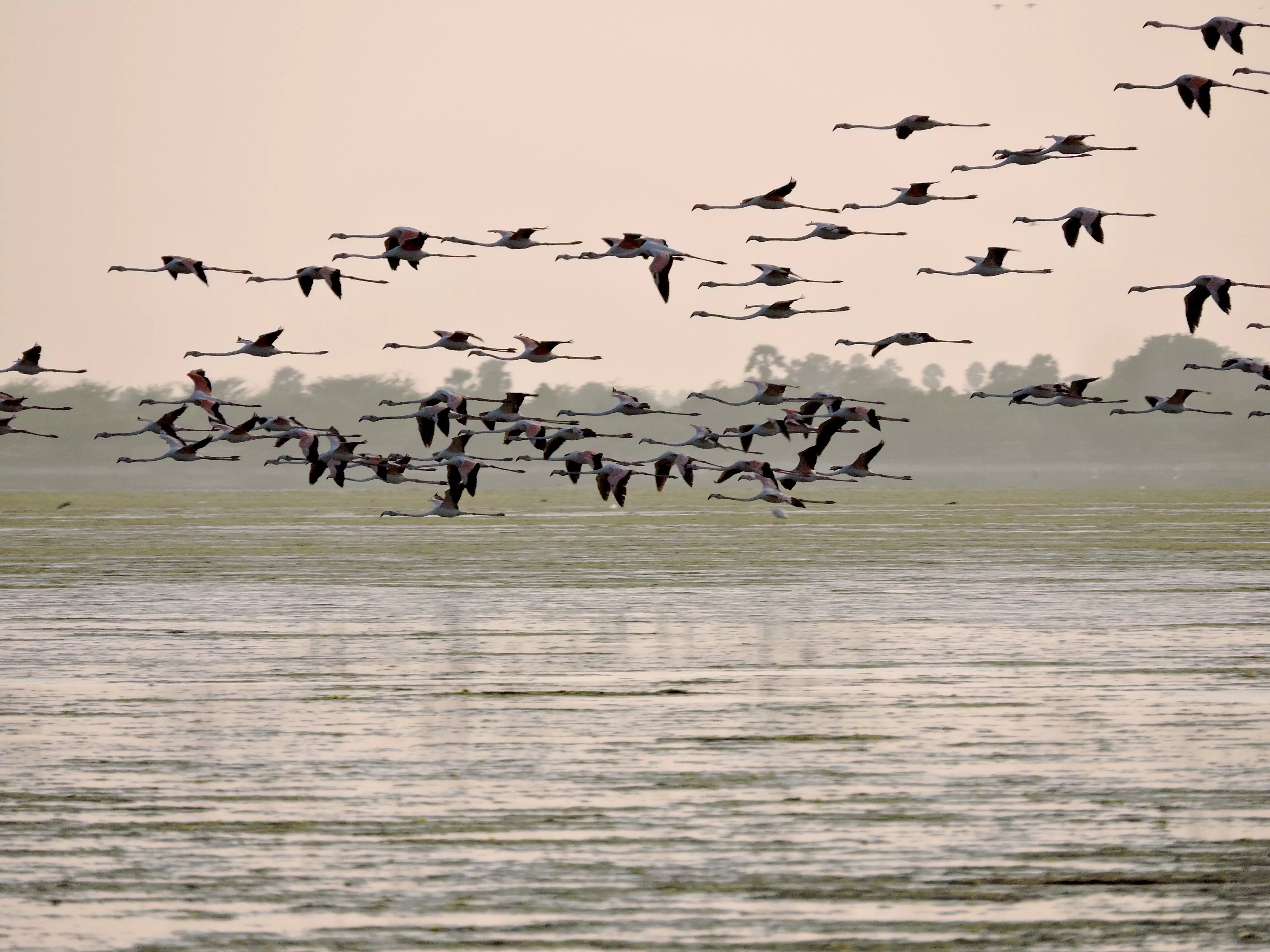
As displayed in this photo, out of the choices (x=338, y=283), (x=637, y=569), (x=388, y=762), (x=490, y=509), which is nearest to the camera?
(x=388, y=762)

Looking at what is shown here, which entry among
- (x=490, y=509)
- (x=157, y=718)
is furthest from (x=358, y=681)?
(x=490, y=509)

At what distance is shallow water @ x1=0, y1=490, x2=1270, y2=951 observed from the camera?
12.2 m

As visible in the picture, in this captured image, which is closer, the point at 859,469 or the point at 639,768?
the point at 639,768

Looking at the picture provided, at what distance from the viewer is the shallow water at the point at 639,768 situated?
1216 centimetres

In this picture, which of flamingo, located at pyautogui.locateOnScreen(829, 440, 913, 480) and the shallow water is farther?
flamingo, located at pyautogui.locateOnScreen(829, 440, 913, 480)

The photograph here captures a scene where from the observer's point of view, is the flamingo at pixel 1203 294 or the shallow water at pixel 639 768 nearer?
the shallow water at pixel 639 768

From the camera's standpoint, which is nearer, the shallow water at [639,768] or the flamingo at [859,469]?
the shallow water at [639,768]

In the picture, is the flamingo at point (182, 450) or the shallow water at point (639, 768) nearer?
the shallow water at point (639, 768)

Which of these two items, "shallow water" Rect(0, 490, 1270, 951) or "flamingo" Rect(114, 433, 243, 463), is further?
"flamingo" Rect(114, 433, 243, 463)

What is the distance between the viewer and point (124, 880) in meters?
13.0

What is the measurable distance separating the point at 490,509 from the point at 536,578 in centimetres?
5617

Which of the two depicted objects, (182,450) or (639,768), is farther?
(182,450)

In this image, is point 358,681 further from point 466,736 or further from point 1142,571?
point 1142,571

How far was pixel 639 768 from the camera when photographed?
1686cm
